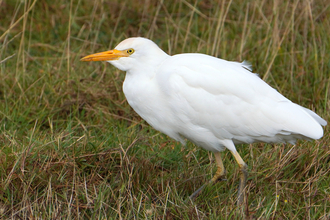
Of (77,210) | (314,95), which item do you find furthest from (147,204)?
(314,95)

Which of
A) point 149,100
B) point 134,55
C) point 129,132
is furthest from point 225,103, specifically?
point 129,132

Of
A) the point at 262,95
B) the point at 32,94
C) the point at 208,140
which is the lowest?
the point at 32,94

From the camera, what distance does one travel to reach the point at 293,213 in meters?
3.25

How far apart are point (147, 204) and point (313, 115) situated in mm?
1411

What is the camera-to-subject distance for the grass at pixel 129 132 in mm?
3205

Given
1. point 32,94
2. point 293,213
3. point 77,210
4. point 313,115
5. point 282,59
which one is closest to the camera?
point 77,210

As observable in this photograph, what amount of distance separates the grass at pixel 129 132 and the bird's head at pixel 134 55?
2.08ft

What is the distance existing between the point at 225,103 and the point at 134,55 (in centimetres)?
74

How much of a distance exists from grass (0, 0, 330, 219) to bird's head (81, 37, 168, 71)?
64 centimetres

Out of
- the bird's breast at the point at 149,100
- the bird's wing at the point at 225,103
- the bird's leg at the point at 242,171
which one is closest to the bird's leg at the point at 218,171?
the bird's leg at the point at 242,171

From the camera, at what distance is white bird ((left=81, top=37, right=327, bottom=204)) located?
10.7 feet

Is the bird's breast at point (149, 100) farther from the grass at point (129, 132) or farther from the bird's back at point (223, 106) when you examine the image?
the grass at point (129, 132)

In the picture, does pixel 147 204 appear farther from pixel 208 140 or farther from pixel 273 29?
pixel 273 29

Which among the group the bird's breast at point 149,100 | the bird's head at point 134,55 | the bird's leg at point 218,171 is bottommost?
the bird's leg at point 218,171
